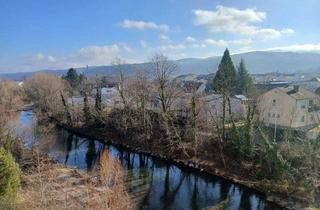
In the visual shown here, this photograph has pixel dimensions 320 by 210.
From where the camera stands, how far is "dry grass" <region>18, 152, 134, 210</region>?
1602cm

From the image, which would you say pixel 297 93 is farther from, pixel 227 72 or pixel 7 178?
pixel 7 178

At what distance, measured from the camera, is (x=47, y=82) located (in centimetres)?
6538

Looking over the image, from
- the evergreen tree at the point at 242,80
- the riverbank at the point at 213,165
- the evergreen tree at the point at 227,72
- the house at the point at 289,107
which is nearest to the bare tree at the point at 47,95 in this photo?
the riverbank at the point at 213,165

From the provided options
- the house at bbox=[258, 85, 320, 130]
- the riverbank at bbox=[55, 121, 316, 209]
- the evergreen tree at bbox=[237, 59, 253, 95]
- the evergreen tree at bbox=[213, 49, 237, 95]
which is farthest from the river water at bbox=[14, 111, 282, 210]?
the evergreen tree at bbox=[237, 59, 253, 95]

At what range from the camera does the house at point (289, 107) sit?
37500 millimetres

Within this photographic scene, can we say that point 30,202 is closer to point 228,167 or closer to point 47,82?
point 228,167

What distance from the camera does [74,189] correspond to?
74.5 feet

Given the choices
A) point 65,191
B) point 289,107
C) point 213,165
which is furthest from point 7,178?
point 289,107

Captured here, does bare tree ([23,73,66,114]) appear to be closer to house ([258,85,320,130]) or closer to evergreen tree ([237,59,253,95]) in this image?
evergreen tree ([237,59,253,95])

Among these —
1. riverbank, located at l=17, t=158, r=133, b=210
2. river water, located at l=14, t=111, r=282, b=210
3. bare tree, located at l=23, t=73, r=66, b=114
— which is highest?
bare tree, located at l=23, t=73, r=66, b=114

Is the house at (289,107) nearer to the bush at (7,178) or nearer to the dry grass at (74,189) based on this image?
the dry grass at (74,189)

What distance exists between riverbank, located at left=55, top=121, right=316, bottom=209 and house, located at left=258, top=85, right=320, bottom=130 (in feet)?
36.1

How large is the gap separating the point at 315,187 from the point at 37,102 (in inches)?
2041

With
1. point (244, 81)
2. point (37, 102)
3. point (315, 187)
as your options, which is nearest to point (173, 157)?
point (315, 187)
